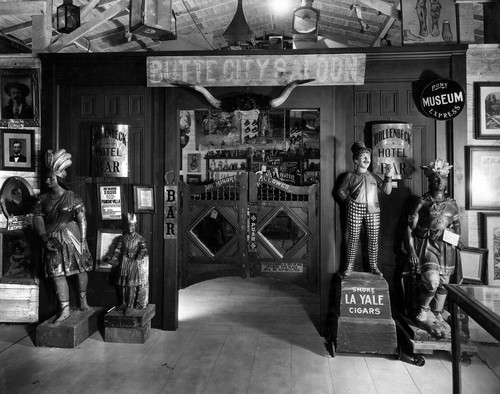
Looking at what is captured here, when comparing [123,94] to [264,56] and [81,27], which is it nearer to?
[81,27]

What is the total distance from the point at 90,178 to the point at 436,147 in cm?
418

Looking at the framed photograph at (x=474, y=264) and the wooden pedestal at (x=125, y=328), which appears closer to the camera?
the framed photograph at (x=474, y=264)

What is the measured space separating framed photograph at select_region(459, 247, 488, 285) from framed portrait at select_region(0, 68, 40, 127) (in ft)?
17.4

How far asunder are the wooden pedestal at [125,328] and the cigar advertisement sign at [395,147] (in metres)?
3.18

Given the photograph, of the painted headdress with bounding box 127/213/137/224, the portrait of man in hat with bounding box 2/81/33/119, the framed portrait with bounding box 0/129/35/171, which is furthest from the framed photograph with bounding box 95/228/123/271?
the portrait of man in hat with bounding box 2/81/33/119

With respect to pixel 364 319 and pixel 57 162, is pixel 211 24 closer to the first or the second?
pixel 57 162

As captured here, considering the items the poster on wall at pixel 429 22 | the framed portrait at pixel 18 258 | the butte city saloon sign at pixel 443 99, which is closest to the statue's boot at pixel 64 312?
the framed portrait at pixel 18 258

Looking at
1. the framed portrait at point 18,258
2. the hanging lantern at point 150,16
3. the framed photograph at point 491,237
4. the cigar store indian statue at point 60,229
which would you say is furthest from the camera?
the framed portrait at point 18,258

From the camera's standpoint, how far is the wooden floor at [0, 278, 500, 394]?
321cm

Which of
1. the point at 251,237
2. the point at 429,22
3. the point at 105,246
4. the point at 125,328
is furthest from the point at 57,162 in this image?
the point at 429,22

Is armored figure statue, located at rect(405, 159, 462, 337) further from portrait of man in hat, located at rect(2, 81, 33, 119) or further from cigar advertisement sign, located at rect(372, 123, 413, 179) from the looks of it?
portrait of man in hat, located at rect(2, 81, 33, 119)

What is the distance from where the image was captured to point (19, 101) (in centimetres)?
469

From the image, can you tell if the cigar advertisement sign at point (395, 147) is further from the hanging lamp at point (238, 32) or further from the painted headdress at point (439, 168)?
the hanging lamp at point (238, 32)

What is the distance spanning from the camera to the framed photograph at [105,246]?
15.0 ft
